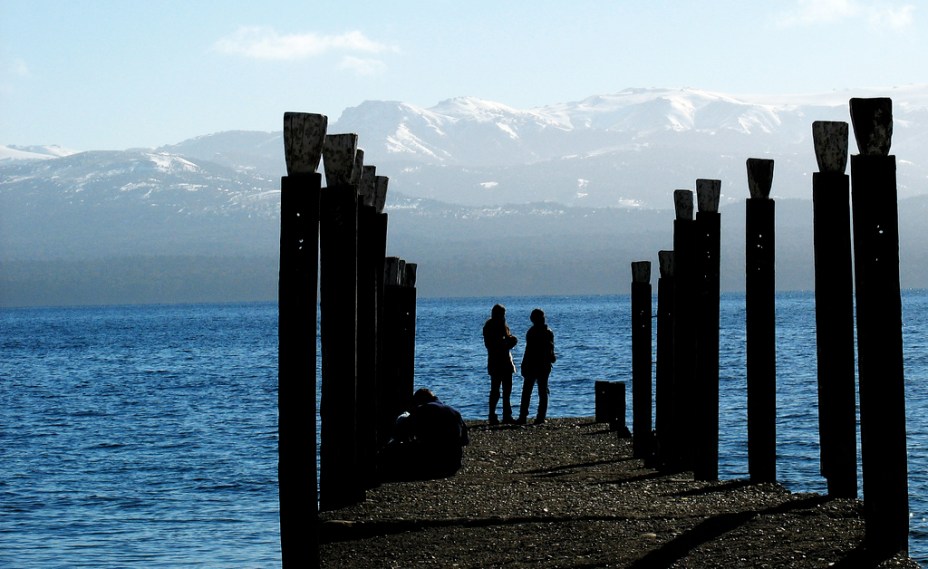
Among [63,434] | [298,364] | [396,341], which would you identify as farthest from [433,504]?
[63,434]

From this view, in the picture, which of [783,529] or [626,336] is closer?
[783,529]

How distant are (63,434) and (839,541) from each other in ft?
94.9

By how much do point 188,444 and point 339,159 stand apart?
21.3 meters

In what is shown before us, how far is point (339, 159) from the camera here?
1273 cm

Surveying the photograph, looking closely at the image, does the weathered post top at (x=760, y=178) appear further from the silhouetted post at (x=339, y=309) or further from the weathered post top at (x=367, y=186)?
the weathered post top at (x=367, y=186)

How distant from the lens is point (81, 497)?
23.7 m

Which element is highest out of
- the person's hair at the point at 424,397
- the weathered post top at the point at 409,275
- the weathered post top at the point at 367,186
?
the weathered post top at the point at 367,186

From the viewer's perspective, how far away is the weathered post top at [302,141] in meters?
10.6

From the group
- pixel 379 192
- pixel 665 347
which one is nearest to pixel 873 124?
pixel 665 347

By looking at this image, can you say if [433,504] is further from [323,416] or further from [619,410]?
[619,410]

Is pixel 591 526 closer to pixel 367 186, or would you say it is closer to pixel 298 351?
pixel 298 351

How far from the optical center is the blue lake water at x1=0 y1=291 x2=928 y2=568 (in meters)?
18.6

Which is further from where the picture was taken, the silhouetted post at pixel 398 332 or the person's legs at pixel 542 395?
the person's legs at pixel 542 395

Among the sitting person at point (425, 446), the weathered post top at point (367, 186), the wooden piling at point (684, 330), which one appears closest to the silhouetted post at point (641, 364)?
the wooden piling at point (684, 330)
